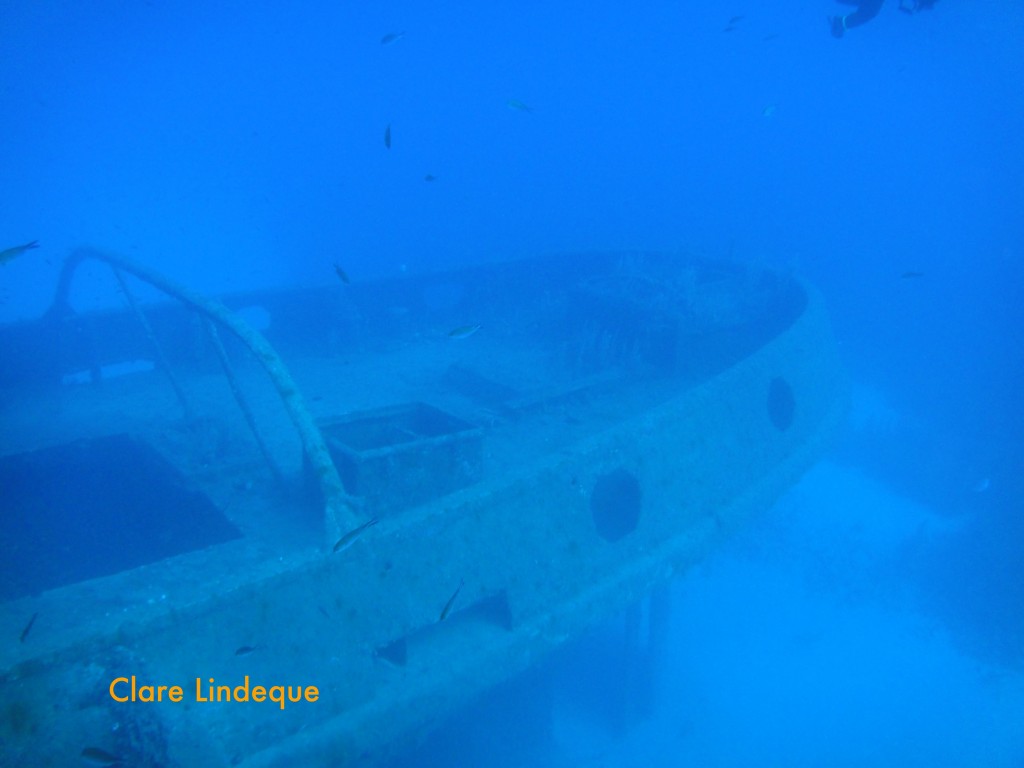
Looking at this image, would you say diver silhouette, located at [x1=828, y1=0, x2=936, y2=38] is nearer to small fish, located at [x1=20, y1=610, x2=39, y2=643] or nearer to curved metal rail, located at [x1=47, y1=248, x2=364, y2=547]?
curved metal rail, located at [x1=47, y1=248, x2=364, y2=547]

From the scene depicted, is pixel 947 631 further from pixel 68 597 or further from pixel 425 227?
pixel 425 227

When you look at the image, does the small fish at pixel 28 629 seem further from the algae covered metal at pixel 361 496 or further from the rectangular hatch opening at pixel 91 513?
the rectangular hatch opening at pixel 91 513

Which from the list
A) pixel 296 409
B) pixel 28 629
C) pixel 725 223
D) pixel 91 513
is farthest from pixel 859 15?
pixel 725 223

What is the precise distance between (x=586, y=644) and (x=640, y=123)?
4969 cm

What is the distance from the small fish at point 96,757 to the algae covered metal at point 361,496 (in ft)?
0.20

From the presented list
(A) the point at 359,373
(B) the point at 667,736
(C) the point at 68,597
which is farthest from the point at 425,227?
(C) the point at 68,597

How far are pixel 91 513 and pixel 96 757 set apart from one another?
422 centimetres

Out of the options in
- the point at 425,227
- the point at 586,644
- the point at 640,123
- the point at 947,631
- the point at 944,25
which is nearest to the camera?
the point at 586,644

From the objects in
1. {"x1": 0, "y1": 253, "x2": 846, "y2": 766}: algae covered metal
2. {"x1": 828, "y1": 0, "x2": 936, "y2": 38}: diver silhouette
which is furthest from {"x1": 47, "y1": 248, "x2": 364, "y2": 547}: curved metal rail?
{"x1": 828, "y1": 0, "x2": 936, "y2": 38}: diver silhouette

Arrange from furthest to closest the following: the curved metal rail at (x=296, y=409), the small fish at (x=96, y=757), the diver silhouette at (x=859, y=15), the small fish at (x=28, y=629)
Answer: the diver silhouette at (x=859, y=15) → the curved metal rail at (x=296, y=409) → the small fish at (x=28, y=629) → the small fish at (x=96, y=757)

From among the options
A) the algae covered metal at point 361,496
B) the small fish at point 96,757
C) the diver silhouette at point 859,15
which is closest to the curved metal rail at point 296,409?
the algae covered metal at point 361,496

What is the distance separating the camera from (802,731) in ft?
28.4

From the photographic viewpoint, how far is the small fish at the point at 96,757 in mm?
2605

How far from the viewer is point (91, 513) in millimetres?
6062
